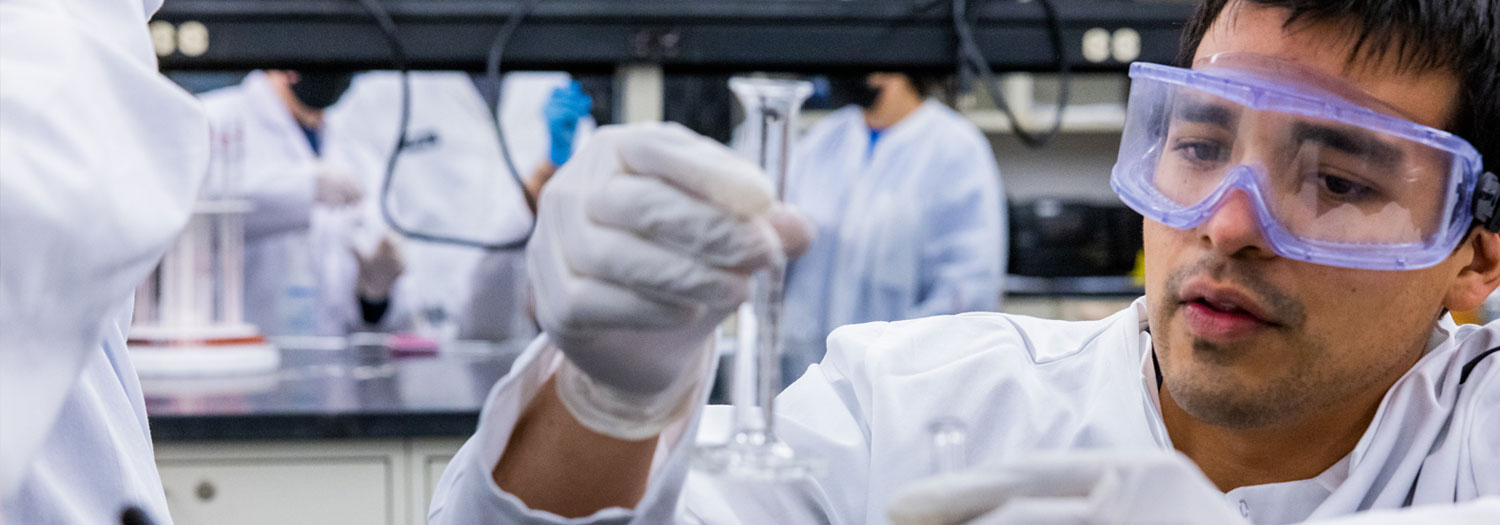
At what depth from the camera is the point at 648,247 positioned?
2.63 ft

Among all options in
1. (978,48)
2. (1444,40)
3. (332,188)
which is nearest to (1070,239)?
(332,188)

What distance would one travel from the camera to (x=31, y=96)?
84cm

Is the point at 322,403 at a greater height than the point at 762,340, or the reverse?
the point at 762,340

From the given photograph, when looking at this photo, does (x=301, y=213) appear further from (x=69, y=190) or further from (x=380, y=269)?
(x=69, y=190)

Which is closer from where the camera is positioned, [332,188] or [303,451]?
[303,451]

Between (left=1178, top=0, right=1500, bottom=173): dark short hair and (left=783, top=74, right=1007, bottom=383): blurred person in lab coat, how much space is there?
2.14 m

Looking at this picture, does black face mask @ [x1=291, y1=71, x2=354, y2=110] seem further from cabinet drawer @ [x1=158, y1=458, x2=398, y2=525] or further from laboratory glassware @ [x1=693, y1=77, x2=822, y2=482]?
laboratory glassware @ [x1=693, y1=77, x2=822, y2=482]

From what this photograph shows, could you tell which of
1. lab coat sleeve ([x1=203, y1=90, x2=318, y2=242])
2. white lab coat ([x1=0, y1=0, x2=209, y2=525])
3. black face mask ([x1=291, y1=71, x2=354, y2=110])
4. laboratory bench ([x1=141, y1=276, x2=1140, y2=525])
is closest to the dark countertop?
laboratory bench ([x1=141, y1=276, x2=1140, y2=525])

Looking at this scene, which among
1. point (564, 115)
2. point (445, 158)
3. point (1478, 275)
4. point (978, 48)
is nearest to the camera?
point (1478, 275)

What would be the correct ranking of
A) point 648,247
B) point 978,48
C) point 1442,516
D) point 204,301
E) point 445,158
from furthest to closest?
1. point 445,158
2. point 204,301
3. point 978,48
4. point 1442,516
5. point 648,247

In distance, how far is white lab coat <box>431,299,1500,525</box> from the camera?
4.22 feet

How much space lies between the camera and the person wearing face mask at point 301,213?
3.35 m

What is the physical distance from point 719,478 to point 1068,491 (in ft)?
0.98

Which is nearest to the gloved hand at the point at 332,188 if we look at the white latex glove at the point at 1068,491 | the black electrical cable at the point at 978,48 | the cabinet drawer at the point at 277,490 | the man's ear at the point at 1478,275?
the cabinet drawer at the point at 277,490
